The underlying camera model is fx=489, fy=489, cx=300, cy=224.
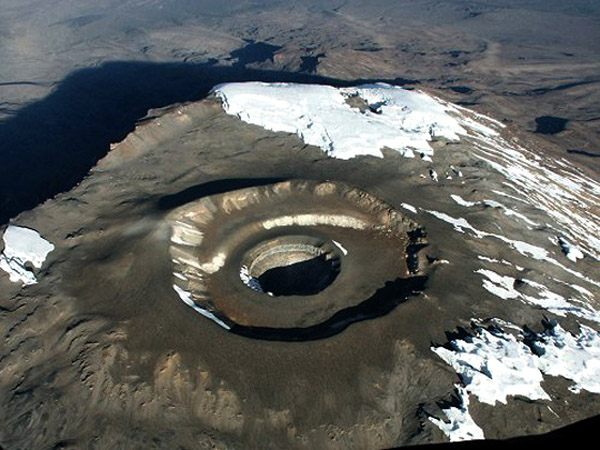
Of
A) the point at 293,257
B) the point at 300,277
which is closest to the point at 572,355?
the point at 300,277

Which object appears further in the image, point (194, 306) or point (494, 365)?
point (194, 306)

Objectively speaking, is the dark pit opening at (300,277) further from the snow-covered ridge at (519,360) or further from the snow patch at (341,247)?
the snow-covered ridge at (519,360)

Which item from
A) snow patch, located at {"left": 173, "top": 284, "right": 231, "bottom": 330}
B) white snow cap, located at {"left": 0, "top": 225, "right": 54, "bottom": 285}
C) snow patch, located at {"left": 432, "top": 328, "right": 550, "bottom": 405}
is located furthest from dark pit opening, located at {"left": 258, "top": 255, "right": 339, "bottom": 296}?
white snow cap, located at {"left": 0, "top": 225, "right": 54, "bottom": 285}

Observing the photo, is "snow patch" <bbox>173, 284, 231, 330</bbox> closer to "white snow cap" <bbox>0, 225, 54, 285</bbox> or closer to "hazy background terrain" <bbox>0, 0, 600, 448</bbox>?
"hazy background terrain" <bbox>0, 0, 600, 448</bbox>

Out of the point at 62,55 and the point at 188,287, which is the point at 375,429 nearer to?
the point at 188,287

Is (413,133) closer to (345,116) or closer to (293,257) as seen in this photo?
(345,116)

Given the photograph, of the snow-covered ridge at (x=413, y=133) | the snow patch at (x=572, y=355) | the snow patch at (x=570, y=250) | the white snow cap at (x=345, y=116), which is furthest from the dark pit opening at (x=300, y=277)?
the snow patch at (x=570, y=250)

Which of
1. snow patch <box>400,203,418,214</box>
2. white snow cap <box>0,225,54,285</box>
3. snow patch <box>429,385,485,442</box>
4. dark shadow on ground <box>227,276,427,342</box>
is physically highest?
white snow cap <box>0,225,54,285</box>
